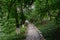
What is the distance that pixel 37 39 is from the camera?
457 inches

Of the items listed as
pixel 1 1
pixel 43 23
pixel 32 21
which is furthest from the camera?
pixel 32 21

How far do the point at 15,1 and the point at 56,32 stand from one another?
6089mm

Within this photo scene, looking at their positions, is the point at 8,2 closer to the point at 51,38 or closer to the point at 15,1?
the point at 15,1

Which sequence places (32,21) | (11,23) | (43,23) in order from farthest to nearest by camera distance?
1. (32,21)
2. (43,23)
3. (11,23)

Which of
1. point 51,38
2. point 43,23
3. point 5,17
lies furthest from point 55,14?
point 43,23

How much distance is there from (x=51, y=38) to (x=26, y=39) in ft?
5.24

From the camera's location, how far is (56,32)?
12320 mm

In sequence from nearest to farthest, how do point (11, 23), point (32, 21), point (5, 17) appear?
point (5, 17) < point (11, 23) < point (32, 21)

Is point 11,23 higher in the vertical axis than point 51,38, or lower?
higher

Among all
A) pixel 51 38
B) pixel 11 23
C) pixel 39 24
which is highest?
pixel 39 24

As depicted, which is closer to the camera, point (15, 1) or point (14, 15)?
point (15, 1)

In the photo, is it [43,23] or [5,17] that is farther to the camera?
[43,23]

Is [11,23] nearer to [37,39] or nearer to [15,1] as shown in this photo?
[15,1]

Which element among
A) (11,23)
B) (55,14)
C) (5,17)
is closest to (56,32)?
(55,14)
